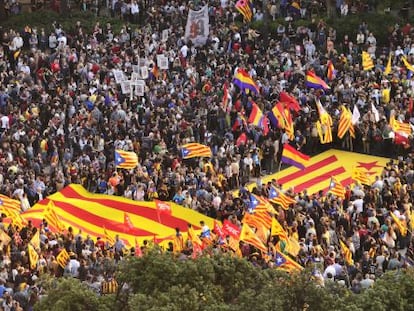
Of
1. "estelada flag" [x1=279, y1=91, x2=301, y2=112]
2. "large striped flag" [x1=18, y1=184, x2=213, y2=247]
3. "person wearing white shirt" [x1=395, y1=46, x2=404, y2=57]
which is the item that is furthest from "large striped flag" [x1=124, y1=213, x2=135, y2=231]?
→ "person wearing white shirt" [x1=395, y1=46, x2=404, y2=57]

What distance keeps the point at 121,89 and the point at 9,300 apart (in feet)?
55.6

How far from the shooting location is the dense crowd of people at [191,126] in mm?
33031

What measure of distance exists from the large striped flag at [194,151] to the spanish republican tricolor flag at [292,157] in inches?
91.1

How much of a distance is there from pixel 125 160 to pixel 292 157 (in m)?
4.86

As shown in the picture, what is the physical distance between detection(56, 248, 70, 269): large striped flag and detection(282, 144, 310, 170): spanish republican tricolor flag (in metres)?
8.84

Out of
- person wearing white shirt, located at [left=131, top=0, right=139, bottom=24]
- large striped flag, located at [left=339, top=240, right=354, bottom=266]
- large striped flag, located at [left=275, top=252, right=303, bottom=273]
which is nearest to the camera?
large striped flag, located at [left=275, top=252, right=303, bottom=273]

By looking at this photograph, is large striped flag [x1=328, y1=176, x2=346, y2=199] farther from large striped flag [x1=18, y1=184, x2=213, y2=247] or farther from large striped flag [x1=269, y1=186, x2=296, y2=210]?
large striped flag [x1=18, y1=184, x2=213, y2=247]

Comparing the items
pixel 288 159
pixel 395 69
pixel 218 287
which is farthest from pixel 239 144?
pixel 218 287

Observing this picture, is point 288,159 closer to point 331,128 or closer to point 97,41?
point 331,128

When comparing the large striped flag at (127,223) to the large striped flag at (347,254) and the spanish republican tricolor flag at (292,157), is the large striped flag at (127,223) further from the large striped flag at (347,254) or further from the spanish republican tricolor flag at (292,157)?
the large striped flag at (347,254)

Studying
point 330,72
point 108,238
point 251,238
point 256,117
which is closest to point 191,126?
point 256,117

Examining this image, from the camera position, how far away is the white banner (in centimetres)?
4991

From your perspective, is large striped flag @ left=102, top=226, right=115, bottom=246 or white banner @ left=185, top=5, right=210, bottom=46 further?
white banner @ left=185, top=5, right=210, bottom=46

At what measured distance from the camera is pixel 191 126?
137 feet
